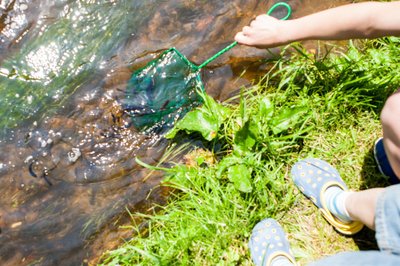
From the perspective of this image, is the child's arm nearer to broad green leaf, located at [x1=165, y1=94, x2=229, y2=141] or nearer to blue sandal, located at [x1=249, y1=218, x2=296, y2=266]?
broad green leaf, located at [x1=165, y1=94, x2=229, y2=141]

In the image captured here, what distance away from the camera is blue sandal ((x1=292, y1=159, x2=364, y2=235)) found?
251 cm

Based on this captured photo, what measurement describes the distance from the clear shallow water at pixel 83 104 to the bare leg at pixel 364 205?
1.07 metres

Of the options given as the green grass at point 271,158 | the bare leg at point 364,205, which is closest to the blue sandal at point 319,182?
the green grass at point 271,158

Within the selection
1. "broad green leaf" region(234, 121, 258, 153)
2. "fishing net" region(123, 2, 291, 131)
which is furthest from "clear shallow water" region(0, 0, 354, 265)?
"broad green leaf" region(234, 121, 258, 153)

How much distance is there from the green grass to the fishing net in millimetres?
172

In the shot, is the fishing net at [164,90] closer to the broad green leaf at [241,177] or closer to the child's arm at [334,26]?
the child's arm at [334,26]

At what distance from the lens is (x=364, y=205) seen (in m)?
2.23

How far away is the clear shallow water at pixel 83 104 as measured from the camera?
2.68 m

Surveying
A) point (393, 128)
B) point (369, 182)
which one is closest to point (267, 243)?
point (369, 182)

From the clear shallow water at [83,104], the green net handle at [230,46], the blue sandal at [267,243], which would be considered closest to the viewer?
the blue sandal at [267,243]

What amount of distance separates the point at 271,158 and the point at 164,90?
2.68 ft

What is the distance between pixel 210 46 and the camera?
3.10 meters

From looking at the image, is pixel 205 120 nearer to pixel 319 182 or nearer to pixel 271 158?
pixel 271 158

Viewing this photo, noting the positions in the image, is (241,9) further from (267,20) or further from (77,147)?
(77,147)
